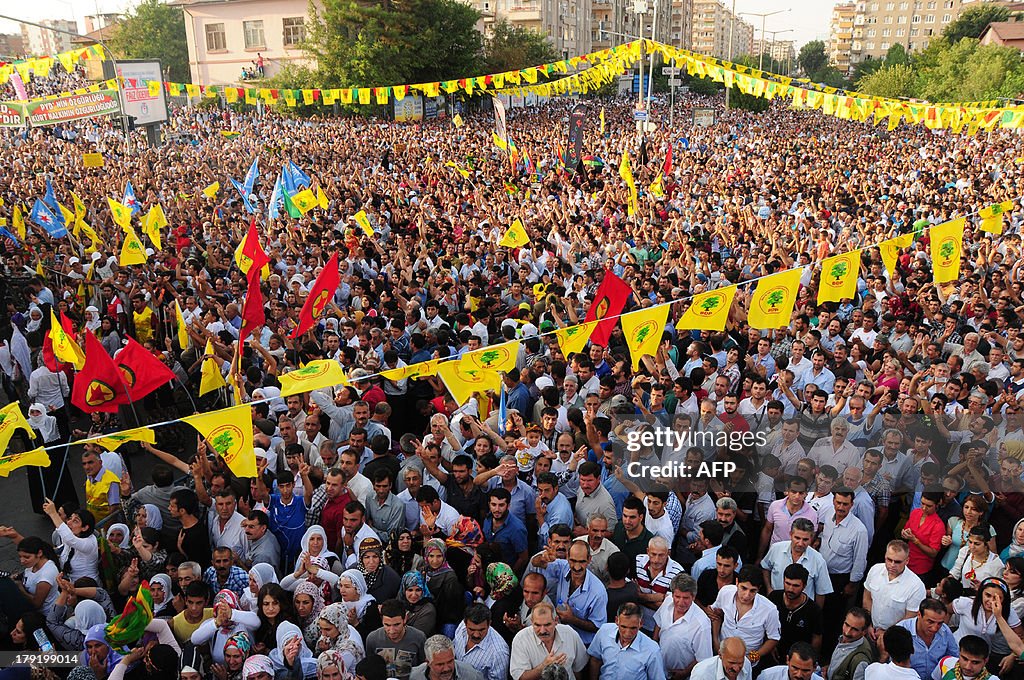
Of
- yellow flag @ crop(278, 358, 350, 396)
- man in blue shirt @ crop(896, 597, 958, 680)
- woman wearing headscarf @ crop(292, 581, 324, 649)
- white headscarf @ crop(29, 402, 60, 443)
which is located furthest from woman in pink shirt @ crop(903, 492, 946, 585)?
white headscarf @ crop(29, 402, 60, 443)

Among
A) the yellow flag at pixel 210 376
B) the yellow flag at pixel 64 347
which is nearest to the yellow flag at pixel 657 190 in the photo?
the yellow flag at pixel 210 376

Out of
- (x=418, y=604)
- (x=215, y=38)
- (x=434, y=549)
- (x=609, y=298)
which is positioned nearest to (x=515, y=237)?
(x=609, y=298)

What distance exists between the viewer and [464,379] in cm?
669

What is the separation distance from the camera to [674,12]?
12106 cm

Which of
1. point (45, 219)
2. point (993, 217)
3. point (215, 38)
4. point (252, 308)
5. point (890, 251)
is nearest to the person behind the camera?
point (252, 308)

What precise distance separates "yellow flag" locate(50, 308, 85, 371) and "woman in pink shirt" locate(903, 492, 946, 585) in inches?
254

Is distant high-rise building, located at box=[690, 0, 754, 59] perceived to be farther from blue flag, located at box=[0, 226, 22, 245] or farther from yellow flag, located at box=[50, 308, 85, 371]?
yellow flag, located at box=[50, 308, 85, 371]

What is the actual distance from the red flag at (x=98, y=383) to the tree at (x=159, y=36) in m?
60.9

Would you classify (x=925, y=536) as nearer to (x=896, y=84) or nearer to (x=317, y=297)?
(x=317, y=297)

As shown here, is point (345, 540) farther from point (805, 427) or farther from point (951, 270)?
point (951, 270)

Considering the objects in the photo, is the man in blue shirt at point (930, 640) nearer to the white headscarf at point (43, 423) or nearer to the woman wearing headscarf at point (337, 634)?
the woman wearing headscarf at point (337, 634)

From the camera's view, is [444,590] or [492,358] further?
[492,358]

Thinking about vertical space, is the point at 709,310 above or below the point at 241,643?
above

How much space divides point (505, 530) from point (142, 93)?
74.3 feet
